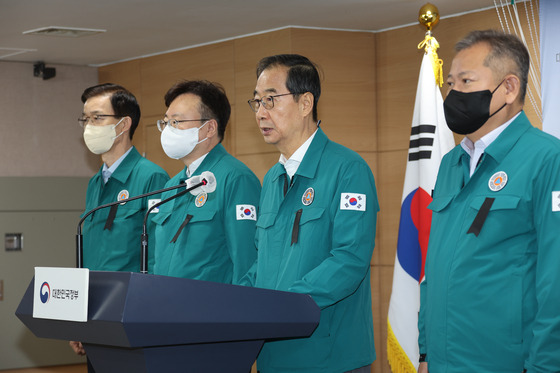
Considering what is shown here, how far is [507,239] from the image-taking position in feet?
6.55

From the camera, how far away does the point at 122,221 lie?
352cm

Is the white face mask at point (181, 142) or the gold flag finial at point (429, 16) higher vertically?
the gold flag finial at point (429, 16)

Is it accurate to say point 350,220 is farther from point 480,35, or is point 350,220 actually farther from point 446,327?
point 480,35

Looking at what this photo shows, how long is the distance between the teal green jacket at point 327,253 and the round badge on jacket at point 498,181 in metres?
0.42

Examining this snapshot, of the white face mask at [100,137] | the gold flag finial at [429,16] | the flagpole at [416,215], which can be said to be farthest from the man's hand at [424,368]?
the gold flag finial at [429,16]

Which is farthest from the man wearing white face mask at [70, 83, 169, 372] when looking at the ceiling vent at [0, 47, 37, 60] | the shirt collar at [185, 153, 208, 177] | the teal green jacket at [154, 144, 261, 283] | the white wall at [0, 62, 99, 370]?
the white wall at [0, 62, 99, 370]

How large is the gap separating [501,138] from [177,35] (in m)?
4.47

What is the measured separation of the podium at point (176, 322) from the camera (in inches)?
66.5

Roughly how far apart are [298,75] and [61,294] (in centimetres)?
118

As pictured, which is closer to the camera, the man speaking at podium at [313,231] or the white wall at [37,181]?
the man speaking at podium at [313,231]

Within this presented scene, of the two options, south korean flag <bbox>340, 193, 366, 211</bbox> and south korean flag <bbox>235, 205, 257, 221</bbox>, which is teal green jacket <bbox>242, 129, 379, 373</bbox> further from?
south korean flag <bbox>235, 205, 257, 221</bbox>

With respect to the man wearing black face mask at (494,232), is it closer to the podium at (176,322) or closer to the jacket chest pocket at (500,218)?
the jacket chest pocket at (500,218)

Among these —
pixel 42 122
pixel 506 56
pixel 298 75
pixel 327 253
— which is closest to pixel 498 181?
pixel 506 56

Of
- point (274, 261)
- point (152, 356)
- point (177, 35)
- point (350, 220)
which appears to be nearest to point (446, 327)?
point (350, 220)
